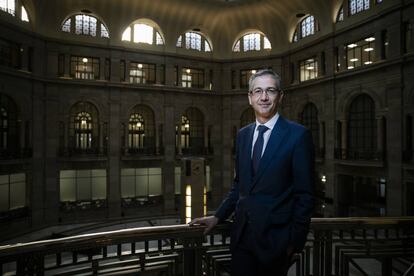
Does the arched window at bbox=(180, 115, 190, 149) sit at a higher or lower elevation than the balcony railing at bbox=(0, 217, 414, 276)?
higher

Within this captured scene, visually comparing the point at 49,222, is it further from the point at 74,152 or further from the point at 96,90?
the point at 96,90

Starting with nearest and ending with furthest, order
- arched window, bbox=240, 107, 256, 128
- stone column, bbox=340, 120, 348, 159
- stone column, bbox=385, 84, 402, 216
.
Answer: stone column, bbox=385, 84, 402, 216 → stone column, bbox=340, 120, 348, 159 → arched window, bbox=240, 107, 256, 128

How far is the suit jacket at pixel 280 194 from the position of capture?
2705mm

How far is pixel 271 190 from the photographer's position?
2840mm

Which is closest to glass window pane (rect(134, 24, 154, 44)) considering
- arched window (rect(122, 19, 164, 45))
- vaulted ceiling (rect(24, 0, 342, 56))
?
arched window (rect(122, 19, 164, 45))

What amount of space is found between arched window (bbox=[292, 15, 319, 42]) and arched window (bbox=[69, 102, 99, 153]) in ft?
61.6

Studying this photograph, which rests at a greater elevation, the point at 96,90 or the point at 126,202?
the point at 96,90

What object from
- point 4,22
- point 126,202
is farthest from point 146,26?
point 126,202

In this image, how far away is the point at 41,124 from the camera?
81.4 ft

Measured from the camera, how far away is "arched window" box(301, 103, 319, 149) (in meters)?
26.9

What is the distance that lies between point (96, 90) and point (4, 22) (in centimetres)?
789

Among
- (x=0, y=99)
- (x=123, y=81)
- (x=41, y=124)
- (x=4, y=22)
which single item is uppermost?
(x=4, y=22)

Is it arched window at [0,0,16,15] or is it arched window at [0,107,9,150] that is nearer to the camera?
arched window at [0,0,16,15]

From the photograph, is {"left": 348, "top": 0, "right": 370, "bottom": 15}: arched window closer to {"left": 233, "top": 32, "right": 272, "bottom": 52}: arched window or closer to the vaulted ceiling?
the vaulted ceiling
